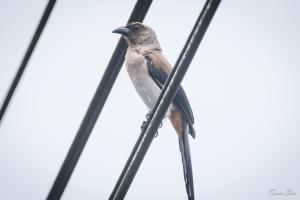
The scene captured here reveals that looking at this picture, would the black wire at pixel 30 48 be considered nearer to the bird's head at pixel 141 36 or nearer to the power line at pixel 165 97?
the power line at pixel 165 97

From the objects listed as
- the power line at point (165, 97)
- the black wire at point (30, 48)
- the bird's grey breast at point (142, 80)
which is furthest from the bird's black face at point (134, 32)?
the power line at point (165, 97)

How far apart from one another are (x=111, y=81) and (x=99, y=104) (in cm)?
12

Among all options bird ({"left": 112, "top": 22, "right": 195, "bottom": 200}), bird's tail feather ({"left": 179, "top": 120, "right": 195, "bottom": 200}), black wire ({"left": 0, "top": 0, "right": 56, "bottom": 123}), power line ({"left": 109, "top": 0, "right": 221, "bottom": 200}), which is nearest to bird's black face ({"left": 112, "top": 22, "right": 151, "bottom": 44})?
bird ({"left": 112, "top": 22, "right": 195, "bottom": 200})

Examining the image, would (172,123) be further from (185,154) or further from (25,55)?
(25,55)

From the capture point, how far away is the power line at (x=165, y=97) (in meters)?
1.41

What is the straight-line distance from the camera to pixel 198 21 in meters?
1.42

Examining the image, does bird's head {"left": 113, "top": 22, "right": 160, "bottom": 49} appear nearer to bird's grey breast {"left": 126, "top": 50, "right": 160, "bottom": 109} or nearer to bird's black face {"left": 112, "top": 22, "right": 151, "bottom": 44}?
bird's black face {"left": 112, "top": 22, "right": 151, "bottom": 44}

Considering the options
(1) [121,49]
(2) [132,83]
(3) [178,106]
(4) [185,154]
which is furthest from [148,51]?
(1) [121,49]

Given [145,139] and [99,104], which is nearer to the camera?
[145,139]

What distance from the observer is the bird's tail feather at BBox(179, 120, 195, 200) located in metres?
2.62

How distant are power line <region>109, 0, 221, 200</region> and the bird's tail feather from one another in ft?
2.73

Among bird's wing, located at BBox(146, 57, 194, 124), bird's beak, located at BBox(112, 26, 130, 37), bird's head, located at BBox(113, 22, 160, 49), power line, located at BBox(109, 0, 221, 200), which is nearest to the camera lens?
power line, located at BBox(109, 0, 221, 200)

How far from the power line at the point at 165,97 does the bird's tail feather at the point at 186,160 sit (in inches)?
32.8

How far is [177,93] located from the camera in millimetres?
3777
